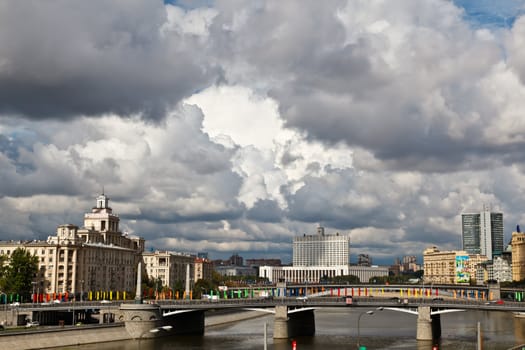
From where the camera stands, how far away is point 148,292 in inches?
7869

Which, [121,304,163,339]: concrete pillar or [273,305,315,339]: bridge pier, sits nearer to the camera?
[121,304,163,339]: concrete pillar

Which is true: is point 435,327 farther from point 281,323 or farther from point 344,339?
point 281,323

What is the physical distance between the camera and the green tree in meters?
159

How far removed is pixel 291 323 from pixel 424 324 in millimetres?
23691

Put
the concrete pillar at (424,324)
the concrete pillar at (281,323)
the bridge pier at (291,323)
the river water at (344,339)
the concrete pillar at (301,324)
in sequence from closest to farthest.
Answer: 1. the river water at (344,339)
2. the concrete pillar at (424,324)
3. the concrete pillar at (281,323)
4. the bridge pier at (291,323)
5. the concrete pillar at (301,324)

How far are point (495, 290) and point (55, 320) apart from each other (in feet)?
377

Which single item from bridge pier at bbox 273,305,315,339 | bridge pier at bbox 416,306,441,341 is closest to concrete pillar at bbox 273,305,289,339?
bridge pier at bbox 273,305,315,339

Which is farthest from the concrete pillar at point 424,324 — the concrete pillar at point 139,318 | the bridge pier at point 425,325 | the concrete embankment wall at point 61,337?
the concrete embankment wall at point 61,337

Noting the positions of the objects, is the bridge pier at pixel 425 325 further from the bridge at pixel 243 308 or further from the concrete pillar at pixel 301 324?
the concrete pillar at pixel 301 324

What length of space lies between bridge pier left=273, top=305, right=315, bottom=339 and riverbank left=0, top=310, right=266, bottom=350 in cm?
2576

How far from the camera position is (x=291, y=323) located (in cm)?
13312

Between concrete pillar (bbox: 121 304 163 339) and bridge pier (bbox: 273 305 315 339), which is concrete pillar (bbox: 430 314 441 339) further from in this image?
concrete pillar (bbox: 121 304 163 339)

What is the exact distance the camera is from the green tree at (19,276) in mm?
159125

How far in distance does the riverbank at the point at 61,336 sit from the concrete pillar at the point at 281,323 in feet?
82.9
